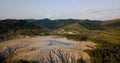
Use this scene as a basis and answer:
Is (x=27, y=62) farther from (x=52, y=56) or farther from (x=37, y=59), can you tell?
(x=52, y=56)

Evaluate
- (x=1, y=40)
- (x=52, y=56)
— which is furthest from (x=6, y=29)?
(x=52, y=56)

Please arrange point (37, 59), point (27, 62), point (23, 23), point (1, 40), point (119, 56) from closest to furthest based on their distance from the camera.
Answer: point (27, 62) → point (37, 59) → point (119, 56) → point (1, 40) → point (23, 23)

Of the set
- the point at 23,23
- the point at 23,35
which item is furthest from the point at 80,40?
the point at 23,23

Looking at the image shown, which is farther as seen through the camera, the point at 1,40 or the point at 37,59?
the point at 1,40

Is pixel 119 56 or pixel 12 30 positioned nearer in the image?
pixel 119 56

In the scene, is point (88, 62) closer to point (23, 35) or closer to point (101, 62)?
point (101, 62)

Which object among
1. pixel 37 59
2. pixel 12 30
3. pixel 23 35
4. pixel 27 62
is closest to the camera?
pixel 27 62

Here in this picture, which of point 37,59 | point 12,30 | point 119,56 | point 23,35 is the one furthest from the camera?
point 12,30

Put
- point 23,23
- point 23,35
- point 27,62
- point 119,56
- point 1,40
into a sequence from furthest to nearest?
point 23,23, point 23,35, point 1,40, point 119,56, point 27,62
